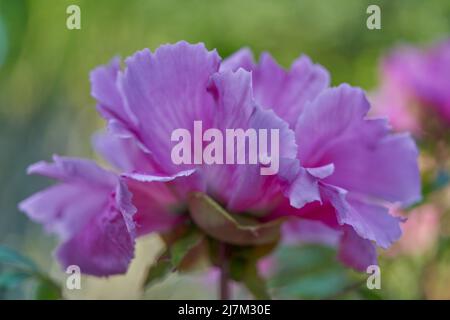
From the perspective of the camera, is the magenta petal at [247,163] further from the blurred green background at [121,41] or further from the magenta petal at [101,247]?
the blurred green background at [121,41]

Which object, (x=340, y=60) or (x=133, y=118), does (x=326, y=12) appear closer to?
(x=340, y=60)

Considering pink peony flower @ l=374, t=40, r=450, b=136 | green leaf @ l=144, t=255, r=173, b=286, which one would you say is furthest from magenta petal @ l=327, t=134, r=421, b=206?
pink peony flower @ l=374, t=40, r=450, b=136

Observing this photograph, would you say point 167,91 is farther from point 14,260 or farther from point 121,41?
point 121,41

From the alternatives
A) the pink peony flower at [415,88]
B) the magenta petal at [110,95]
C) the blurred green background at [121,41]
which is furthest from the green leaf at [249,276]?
the blurred green background at [121,41]

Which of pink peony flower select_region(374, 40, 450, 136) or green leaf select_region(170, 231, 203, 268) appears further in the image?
pink peony flower select_region(374, 40, 450, 136)

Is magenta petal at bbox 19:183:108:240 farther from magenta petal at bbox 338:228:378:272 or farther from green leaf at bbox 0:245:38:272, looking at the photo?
magenta petal at bbox 338:228:378:272

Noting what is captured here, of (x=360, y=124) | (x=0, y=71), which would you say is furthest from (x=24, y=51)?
(x=360, y=124)
